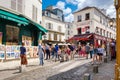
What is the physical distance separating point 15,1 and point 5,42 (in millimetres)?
3635

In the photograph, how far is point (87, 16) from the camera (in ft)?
126

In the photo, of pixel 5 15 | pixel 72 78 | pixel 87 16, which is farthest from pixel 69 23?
pixel 72 78

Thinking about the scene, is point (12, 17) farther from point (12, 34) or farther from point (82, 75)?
point (82, 75)

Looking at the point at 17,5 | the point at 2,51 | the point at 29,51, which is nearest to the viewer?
the point at 2,51

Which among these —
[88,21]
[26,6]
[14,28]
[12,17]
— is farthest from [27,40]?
[88,21]

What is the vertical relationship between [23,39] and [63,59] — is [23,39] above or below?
above

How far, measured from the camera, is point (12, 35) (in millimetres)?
16656

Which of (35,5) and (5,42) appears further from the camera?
(35,5)

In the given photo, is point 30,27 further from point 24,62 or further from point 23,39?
point 24,62

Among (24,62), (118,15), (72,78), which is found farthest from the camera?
(24,62)

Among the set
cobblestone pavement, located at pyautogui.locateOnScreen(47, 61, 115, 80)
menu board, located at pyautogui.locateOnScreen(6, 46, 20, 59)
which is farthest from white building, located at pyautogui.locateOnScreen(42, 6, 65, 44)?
cobblestone pavement, located at pyautogui.locateOnScreen(47, 61, 115, 80)

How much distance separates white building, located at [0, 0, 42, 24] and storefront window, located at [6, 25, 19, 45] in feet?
5.06

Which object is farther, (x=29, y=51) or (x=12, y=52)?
(x=29, y=51)

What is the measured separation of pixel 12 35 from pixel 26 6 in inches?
147
